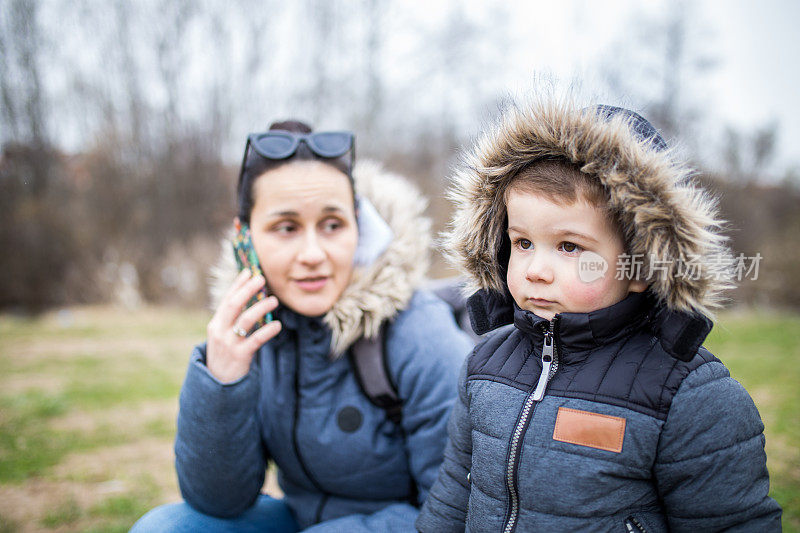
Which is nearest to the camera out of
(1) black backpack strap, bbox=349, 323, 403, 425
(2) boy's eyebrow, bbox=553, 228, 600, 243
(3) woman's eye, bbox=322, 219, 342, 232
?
(2) boy's eyebrow, bbox=553, 228, 600, 243

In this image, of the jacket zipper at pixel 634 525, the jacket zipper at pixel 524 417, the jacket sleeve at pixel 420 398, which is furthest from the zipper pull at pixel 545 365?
the jacket sleeve at pixel 420 398

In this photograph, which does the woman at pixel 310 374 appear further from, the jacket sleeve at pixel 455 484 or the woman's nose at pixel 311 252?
the jacket sleeve at pixel 455 484

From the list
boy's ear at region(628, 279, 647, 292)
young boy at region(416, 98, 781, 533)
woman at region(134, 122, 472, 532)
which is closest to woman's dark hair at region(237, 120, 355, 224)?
woman at region(134, 122, 472, 532)

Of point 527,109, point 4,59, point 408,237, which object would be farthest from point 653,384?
point 4,59

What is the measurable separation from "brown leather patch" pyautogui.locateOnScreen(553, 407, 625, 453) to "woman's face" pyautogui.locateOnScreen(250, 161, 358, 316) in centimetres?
106

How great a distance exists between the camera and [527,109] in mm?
1419

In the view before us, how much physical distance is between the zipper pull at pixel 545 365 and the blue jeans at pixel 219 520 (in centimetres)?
136

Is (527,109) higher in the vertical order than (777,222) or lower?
higher

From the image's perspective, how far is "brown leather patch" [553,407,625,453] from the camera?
124cm

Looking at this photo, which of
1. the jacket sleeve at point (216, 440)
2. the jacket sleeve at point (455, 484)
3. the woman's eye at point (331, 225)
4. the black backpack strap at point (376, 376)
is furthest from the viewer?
the woman's eye at point (331, 225)

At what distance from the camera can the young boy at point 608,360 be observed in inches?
47.1

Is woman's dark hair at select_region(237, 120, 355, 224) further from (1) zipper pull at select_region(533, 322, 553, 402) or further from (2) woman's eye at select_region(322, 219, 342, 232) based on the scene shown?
(1) zipper pull at select_region(533, 322, 553, 402)

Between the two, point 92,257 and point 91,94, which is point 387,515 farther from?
point 91,94

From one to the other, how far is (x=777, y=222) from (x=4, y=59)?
20.2 metres
